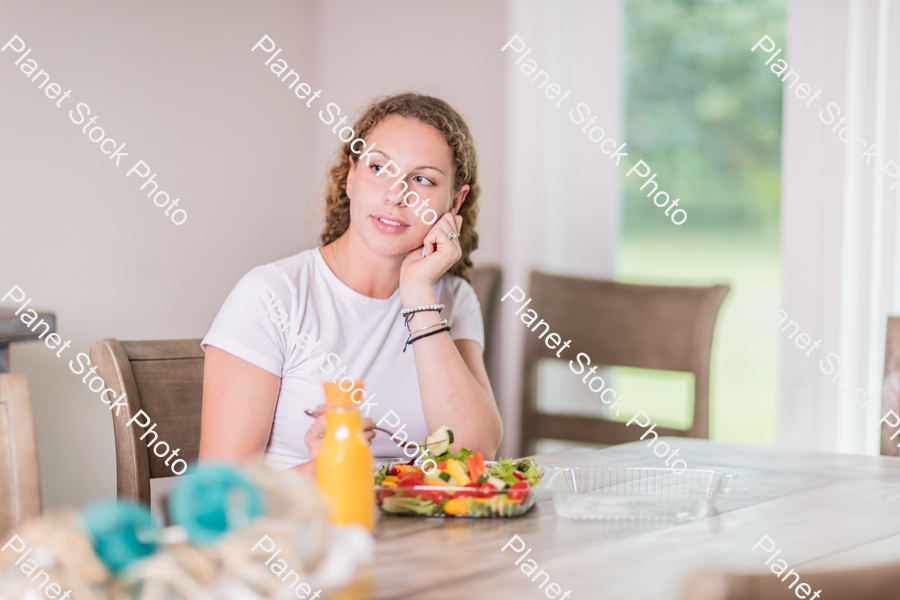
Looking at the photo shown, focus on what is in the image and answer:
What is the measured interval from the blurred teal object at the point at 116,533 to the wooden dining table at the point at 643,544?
0.19 meters

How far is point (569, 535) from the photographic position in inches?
40.3

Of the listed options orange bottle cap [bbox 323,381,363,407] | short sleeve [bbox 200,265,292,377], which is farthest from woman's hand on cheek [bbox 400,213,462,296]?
orange bottle cap [bbox 323,381,363,407]

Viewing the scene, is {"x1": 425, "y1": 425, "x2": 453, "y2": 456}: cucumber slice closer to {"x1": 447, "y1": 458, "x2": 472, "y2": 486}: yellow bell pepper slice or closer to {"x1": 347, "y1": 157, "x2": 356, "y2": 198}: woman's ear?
{"x1": 447, "y1": 458, "x2": 472, "y2": 486}: yellow bell pepper slice

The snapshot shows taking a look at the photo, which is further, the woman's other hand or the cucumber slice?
the woman's other hand

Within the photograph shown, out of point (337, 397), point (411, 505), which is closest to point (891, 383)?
point (411, 505)

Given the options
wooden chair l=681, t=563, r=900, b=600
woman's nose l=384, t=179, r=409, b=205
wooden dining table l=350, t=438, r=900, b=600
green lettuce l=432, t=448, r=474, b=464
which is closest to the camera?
wooden chair l=681, t=563, r=900, b=600

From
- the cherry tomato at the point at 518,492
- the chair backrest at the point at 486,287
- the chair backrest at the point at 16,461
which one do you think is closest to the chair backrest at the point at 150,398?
the chair backrest at the point at 16,461

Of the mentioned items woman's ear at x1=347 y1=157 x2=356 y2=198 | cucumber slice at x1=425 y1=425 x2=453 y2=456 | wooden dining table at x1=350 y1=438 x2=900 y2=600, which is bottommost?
wooden dining table at x1=350 y1=438 x2=900 y2=600

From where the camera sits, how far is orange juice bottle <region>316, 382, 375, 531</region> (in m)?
0.94

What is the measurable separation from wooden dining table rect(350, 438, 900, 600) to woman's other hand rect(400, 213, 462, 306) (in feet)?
1.68

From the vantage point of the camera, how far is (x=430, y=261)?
165cm

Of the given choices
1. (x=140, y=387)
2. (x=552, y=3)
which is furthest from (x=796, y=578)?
(x=552, y=3)

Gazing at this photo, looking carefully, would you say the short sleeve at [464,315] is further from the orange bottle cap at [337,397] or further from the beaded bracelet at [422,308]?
the orange bottle cap at [337,397]

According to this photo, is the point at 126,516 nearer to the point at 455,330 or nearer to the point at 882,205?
the point at 455,330
